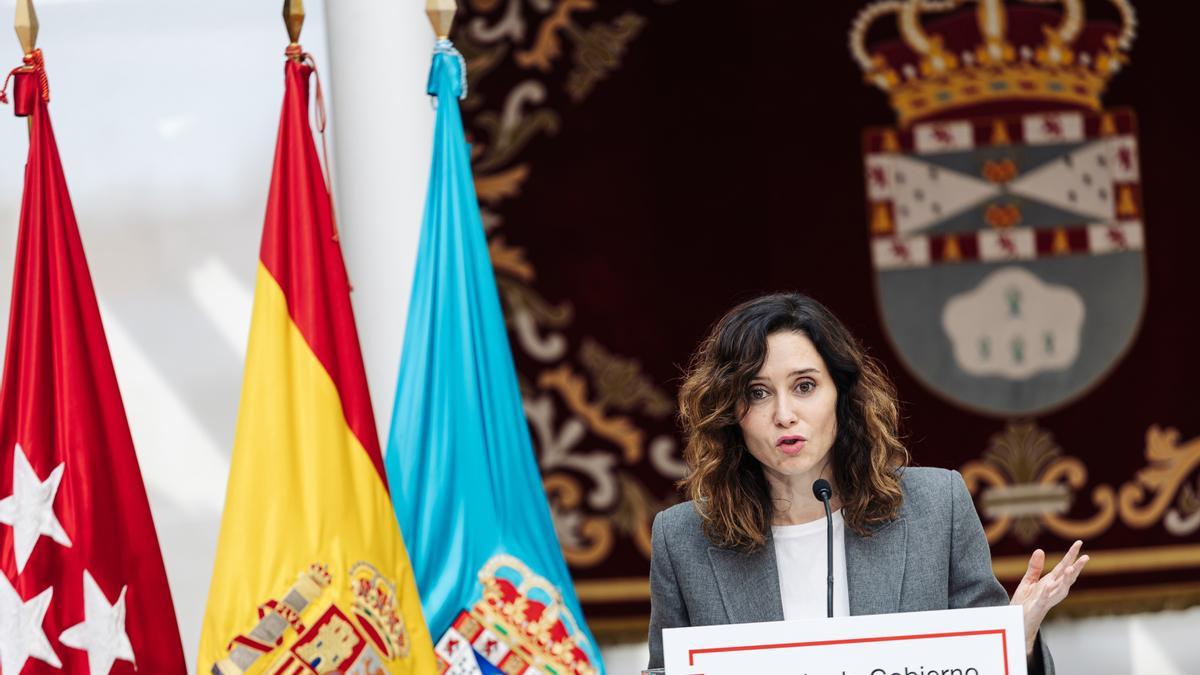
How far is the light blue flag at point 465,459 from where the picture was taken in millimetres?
3482

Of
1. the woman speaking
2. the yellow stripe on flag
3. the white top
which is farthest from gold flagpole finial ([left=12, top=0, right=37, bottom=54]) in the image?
the white top

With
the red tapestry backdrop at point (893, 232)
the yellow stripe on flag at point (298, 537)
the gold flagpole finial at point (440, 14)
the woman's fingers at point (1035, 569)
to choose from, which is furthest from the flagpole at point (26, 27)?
the woman's fingers at point (1035, 569)

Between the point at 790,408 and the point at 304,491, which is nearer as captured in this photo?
the point at 790,408

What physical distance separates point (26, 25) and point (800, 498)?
2002 mm

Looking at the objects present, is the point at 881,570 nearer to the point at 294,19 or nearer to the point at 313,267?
the point at 313,267

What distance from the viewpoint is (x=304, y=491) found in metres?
3.33

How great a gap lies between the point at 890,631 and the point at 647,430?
3150 millimetres

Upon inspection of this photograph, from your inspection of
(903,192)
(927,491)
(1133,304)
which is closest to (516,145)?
(903,192)

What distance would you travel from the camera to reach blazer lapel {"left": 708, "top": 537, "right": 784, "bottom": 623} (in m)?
2.49

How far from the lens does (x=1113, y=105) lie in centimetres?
527

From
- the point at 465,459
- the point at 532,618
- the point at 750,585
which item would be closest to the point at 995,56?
the point at 465,459

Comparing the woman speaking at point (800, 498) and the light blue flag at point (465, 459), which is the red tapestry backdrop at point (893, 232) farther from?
the woman speaking at point (800, 498)

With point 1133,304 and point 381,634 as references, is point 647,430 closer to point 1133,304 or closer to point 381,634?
point 1133,304

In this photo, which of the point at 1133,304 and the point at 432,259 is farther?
the point at 1133,304
